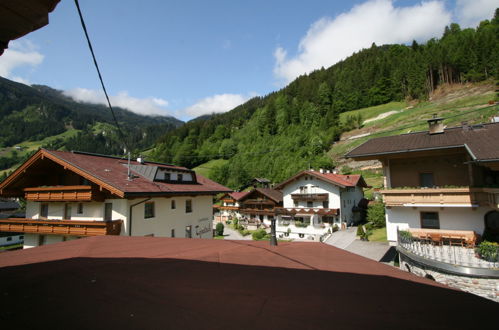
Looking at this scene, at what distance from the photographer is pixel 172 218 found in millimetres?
19922

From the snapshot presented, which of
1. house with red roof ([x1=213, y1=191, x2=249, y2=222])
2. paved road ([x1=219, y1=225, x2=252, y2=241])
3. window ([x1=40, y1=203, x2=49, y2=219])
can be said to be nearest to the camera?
window ([x1=40, y1=203, x2=49, y2=219])

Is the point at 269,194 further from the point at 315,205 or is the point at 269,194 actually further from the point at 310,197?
the point at 315,205

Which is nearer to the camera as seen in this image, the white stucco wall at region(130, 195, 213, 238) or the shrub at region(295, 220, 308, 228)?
the white stucco wall at region(130, 195, 213, 238)

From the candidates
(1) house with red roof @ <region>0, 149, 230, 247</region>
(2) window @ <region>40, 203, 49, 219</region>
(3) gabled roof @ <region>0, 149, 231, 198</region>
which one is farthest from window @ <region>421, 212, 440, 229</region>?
(2) window @ <region>40, 203, 49, 219</region>

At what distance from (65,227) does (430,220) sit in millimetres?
24110

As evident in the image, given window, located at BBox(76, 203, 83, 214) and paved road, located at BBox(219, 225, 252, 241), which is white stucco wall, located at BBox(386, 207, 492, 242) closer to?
window, located at BBox(76, 203, 83, 214)

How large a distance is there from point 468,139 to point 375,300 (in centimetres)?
1915

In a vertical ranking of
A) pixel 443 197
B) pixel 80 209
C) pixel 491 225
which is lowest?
pixel 491 225

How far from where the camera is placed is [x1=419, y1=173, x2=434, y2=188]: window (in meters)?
18.1

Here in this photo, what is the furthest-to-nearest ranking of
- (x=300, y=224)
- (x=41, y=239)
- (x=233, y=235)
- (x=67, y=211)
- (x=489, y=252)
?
(x=233, y=235) < (x=300, y=224) < (x=41, y=239) < (x=67, y=211) < (x=489, y=252)

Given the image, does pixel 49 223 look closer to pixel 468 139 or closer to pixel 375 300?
pixel 375 300

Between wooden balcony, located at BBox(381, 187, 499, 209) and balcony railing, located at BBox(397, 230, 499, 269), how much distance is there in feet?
6.79

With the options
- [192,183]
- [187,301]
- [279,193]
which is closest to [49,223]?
[192,183]

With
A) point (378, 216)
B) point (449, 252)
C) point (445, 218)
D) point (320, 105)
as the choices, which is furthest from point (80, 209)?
point (320, 105)
